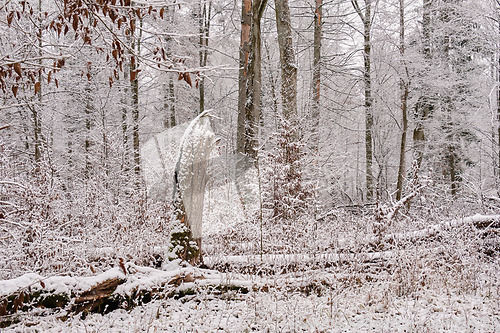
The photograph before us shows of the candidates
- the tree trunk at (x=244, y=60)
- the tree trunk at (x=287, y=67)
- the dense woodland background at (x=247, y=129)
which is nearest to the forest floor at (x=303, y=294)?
the dense woodland background at (x=247, y=129)

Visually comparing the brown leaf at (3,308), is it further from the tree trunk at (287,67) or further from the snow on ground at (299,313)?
the tree trunk at (287,67)

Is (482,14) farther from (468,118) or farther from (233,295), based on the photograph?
(233,295)

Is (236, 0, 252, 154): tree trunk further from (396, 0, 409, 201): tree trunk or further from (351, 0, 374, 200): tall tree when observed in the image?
(351, 0, 374, 200): tall tree

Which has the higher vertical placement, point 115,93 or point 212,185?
point 115,93

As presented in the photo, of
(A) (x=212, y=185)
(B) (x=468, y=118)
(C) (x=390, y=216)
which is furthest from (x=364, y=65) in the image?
(C) (x=390, y=216)

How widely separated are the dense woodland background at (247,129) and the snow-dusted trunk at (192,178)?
2.34 ft

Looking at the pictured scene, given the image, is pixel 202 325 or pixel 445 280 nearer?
pixel 202 325

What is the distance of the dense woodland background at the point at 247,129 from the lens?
3.32 metres

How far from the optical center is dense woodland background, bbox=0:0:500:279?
131 inches

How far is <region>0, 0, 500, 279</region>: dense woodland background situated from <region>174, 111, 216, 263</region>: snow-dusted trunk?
2.34ft

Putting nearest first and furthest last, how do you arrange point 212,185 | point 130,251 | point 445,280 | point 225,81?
point 445,280, point 130,251, point 212,185, point 225,81

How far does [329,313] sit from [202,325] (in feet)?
4.15

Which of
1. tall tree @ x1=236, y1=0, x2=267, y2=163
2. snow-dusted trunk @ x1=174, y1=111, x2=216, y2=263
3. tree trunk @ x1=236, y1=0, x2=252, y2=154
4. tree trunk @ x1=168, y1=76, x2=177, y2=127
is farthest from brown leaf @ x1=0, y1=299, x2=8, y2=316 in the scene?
tree trunk @ x1=168, y1=76, x2=177, y2=127

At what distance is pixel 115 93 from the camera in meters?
12.7
